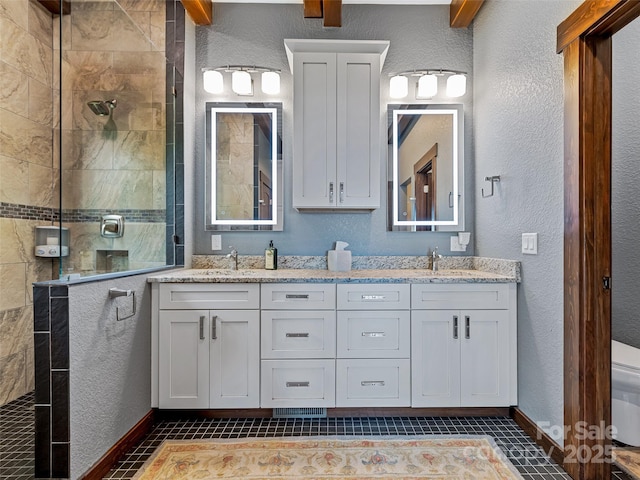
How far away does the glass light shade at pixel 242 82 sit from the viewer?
8.29ft

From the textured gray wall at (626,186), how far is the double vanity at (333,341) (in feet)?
2.64

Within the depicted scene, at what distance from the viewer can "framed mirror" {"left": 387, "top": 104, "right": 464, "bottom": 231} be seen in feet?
8.41

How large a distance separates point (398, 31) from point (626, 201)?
74.7 inches

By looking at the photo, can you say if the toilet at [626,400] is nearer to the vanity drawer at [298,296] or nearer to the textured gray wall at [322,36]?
the textured gray wall at [322,36]

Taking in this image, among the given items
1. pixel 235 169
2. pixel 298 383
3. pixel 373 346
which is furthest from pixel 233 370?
pixel 235 169

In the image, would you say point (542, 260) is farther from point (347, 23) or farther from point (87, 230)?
point (87, 230)

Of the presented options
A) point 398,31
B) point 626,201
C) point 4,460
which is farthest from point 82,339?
point 626,201

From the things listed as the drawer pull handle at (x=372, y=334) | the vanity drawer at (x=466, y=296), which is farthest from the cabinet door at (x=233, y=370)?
the vanity drawer at (x=466, y=296)

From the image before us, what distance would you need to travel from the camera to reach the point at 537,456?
1705 mm

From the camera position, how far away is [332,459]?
168cm

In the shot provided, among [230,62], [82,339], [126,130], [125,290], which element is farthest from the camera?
[230,62]

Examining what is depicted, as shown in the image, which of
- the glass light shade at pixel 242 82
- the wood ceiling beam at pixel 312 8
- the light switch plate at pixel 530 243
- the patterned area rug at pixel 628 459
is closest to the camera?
the patterned area rug at pixel 628 459

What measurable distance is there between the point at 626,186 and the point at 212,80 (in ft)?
9.29

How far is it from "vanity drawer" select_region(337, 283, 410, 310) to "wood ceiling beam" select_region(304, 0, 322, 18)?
1.92 metres
